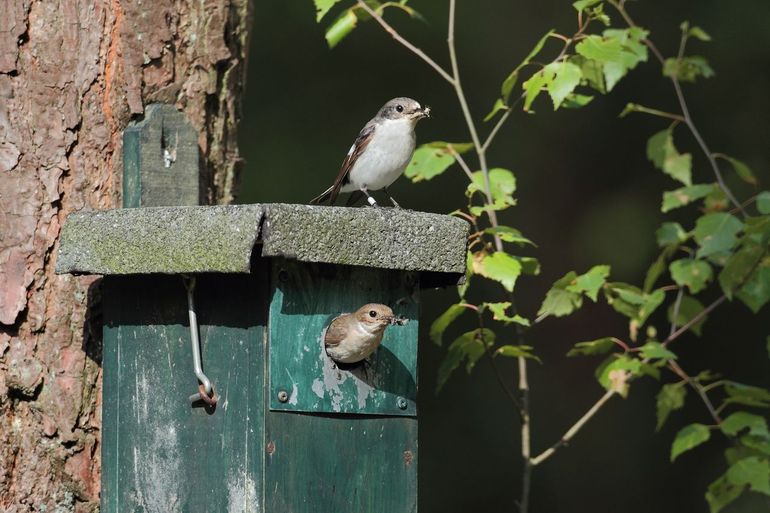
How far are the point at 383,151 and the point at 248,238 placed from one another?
1507 millimetres

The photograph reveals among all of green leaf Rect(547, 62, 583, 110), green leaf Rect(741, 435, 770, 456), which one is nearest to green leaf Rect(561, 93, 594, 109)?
green leaf Rect(547, 62, 583, 110)

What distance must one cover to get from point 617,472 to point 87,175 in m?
6.24

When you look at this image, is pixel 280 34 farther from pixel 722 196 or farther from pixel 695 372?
pixel 722 196

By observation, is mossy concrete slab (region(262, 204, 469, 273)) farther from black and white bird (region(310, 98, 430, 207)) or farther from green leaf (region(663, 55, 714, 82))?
green leaf (region(663, 55, 714, 82))

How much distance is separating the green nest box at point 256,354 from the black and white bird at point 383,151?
1.03 metres

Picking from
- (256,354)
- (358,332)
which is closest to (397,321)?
(358,332)

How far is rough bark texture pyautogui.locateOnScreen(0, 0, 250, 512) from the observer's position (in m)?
3.38

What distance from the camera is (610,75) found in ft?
13.1

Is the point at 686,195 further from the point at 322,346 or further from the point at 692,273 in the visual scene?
the point at 322,346

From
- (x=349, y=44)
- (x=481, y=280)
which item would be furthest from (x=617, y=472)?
(x=349, y=44)

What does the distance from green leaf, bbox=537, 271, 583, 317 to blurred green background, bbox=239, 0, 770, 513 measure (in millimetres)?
3740

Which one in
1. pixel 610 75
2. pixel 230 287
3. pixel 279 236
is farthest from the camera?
pixel 610 75

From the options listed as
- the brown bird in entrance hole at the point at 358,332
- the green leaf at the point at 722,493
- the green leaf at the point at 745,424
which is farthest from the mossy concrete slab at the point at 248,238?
the green leaf at the point at 722,493

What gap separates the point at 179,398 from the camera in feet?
10.3
